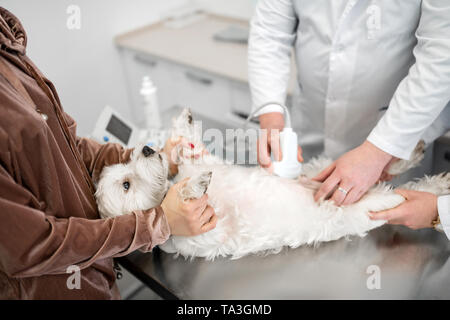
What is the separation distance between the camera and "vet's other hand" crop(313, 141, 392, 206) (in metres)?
1.07

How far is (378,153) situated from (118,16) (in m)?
2.03

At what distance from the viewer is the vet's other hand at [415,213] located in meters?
1.03

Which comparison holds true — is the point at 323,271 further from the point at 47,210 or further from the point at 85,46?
the point at 85,46

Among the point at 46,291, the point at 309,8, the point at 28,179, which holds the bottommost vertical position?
the point at 46,291

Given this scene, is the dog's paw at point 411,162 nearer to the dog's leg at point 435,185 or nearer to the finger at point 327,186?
the dog's leg at point 435,185

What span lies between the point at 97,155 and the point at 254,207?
535 millimetres

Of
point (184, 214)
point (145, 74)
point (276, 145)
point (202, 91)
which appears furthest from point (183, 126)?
point (145, 74)

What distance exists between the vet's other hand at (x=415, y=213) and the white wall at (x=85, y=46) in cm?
158

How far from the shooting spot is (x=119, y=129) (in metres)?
1.54

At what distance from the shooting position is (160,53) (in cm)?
238

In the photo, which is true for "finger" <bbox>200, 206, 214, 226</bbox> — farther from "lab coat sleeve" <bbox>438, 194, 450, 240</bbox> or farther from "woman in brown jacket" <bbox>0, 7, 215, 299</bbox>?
"lab coat sleeve" <bbox>438, 194, 450, 240</bbox>

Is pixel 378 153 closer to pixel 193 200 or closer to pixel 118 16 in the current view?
pixel 193 200

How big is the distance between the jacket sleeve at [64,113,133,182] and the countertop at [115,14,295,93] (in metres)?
1.03
